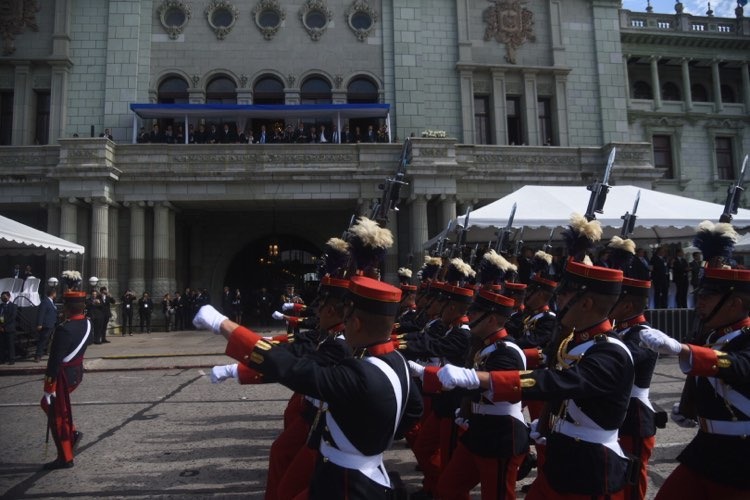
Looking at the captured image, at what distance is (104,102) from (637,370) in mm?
24837

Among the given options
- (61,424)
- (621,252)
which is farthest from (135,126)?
(621,252)

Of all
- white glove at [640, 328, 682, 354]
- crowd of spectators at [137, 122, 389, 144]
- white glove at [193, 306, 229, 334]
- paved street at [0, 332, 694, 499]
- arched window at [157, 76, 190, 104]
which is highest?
arched window at [157, 76, 190, 104]

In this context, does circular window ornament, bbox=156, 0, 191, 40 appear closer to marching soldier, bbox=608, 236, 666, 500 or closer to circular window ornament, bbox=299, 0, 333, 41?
circular window ornament, bbox=299, 0, 333, 41

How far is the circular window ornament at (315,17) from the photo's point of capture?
82.8ft

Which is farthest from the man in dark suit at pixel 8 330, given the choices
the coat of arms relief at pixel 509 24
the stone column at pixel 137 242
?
the coat of arms relief at pixel 509 24

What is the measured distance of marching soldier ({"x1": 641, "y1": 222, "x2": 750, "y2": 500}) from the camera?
3104 mm

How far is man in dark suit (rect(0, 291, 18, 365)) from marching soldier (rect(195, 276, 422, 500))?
14.2m

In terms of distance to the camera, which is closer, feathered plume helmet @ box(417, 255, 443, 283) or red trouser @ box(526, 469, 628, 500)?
red trouser @ box(526, 469, 628, 500)

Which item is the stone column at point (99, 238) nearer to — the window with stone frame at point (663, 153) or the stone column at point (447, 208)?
the stone column at point (447, 208)

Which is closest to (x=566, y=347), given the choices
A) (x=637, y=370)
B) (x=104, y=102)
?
(x=637, y=370)

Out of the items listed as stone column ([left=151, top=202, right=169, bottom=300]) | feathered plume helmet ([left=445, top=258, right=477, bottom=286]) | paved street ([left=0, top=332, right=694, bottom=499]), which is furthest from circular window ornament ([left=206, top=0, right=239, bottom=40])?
Answer: feathered plume helmet ([left=445, top=258, right=477, bottom=286])

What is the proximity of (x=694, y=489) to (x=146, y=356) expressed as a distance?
13949 mm

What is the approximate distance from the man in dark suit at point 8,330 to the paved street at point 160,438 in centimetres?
217

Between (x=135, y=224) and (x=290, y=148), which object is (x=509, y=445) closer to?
(x=290, y=148)
